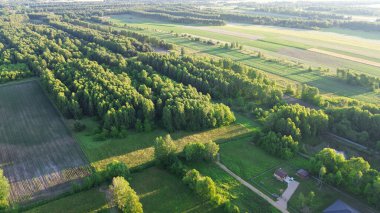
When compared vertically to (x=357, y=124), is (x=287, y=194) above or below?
below

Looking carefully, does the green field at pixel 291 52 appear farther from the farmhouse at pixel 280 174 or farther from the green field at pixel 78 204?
the green field at pixel 78 204

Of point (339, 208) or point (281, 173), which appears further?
point (281, 173)

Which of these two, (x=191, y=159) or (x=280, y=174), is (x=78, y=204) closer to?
(x=191, y=159)

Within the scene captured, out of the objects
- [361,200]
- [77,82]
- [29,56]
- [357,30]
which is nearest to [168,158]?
[361,200]

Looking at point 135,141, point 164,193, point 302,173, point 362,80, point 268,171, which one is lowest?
point 164,193

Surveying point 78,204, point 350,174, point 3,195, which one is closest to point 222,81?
point 350,174

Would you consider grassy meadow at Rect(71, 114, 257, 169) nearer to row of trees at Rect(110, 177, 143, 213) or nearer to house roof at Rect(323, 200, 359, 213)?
row of trees at Rect(110, 177, 143, 213)

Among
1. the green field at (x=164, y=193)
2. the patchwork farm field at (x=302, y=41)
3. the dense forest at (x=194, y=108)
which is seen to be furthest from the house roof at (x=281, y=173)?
the patchwork farm field at (x=302, y=41)

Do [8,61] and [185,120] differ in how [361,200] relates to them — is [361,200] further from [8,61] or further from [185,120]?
[8,61]
